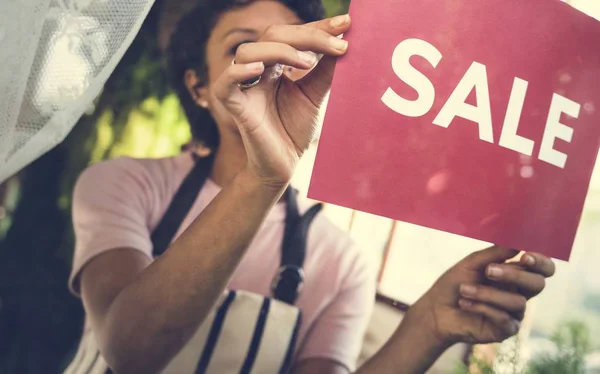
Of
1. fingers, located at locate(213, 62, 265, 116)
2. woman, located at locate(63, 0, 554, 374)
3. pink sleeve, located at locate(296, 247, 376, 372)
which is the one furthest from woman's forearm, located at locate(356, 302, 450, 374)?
fingers, located at locate(213, 62, 265, 116)

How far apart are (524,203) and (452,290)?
7.7 inches

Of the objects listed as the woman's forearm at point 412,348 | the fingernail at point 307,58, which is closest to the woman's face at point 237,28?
the fingernail at point 307,58

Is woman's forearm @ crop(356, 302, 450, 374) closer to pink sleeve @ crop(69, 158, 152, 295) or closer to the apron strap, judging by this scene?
the apron strap

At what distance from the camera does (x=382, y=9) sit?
511 millimetres

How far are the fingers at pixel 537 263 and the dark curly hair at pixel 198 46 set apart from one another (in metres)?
0.52

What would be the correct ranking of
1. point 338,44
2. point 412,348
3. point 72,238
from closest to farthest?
point 338,44
point 412,348
point 72,238

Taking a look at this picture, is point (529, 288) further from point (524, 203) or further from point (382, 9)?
point (382, 9)

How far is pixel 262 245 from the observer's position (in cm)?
88

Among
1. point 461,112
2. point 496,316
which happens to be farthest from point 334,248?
point 461,112

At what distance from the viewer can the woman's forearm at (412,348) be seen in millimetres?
736

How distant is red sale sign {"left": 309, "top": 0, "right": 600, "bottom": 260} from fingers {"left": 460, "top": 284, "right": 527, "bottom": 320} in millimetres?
103

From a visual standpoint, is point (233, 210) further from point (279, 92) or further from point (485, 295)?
point (485, 295)

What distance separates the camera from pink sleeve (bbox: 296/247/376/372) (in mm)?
875

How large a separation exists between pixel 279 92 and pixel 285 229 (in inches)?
14.7
